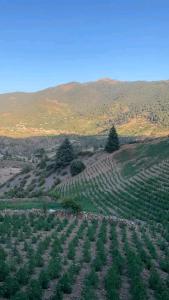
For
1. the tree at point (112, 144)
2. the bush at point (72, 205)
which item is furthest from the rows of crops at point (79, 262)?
the tree at point (112, 144)

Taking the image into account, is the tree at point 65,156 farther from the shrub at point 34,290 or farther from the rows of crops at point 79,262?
the shrub at point 34,290

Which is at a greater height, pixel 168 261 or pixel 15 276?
pixel 15 276

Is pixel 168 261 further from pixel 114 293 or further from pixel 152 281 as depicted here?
pixel 114 293

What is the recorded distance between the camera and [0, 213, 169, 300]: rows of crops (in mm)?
11793

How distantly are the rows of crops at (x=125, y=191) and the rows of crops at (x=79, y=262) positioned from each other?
9185 millimetres

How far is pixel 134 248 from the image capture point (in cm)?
1823

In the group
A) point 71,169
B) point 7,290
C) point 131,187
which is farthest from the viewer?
point 71,169

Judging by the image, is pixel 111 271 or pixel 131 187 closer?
pixel 111 271

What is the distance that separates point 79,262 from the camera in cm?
1512

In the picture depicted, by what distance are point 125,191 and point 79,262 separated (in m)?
29.1

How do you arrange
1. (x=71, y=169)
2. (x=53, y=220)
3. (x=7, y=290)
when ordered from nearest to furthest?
(x=7, y=290)
(x=53, y=220)
(x=71, y=169)

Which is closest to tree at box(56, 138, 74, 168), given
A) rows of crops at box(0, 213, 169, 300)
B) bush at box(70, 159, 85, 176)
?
bush at box(70, 159, 85, 176)

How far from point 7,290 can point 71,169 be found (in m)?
59.5

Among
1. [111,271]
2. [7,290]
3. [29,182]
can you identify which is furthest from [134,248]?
[29,182]
